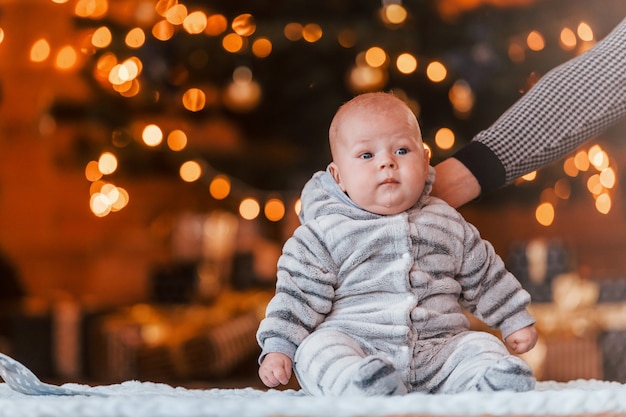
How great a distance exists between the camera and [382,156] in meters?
0.84

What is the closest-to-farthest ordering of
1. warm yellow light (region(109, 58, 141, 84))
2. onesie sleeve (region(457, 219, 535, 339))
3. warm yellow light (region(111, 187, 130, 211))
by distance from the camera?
onesie sleeve (region(457, 219, 535, 339)) → warm yellow light (region(109, 58, 141, 84)) → warm yellow light (region(111, 187, 130, 211))

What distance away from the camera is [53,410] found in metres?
0.65

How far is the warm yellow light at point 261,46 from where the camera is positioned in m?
2.59

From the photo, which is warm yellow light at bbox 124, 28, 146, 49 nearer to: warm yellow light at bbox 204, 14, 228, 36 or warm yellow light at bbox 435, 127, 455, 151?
warm yellow light at bbox 204, 14, 228, 36

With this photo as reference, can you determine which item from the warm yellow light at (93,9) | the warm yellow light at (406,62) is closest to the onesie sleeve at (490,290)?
the warm yellow light at (406,62)

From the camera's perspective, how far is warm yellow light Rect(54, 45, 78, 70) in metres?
3.86

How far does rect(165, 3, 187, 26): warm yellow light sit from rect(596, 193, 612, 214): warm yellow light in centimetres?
169

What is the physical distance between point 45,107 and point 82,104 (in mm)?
825

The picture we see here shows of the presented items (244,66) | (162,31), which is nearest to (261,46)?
(244,66)

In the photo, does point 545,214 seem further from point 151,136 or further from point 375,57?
point 151,136

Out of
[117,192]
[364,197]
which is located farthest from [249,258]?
[364,197]

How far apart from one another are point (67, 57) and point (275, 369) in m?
3.36

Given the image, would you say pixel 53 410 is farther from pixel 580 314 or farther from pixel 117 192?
pixel 117 192

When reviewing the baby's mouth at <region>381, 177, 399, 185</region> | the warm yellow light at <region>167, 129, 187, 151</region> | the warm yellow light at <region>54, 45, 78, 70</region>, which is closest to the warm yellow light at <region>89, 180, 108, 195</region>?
the warm yellow light at <region>54, 45, 78, 70</region>
